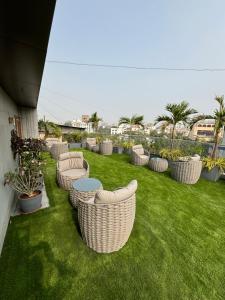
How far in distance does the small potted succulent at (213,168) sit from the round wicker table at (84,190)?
3926 millimetres

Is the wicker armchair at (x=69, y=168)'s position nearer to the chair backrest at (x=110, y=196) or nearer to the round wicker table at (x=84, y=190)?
the round wicker table at (x=84, y=190)

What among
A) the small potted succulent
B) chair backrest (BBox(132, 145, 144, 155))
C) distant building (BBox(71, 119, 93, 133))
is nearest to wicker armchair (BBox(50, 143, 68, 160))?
chair backrest (BBox(132, 145, 144, 155))

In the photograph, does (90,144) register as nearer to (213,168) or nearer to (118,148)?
A: (118,148)

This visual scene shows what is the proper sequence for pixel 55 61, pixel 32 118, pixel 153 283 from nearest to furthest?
pixel 153 283 < pixel 55 61 < pixel 32 118

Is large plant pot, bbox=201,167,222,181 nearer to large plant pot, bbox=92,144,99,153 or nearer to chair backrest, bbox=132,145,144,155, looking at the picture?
chair backrest, bbox=132,145,144,155

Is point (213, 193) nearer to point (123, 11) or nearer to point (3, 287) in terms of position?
point (3, 287)

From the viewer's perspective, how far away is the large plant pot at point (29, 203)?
9.17 ft

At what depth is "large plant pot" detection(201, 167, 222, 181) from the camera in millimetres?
4904

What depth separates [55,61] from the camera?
557 centimetres

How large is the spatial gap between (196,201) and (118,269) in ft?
8.86

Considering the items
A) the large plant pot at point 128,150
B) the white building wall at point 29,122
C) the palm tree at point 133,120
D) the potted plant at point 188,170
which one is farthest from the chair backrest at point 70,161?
the palm tree at point 133,120

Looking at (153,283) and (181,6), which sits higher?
(181,6)

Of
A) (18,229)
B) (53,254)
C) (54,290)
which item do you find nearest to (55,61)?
(18,229)

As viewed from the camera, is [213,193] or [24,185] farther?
[213,193]
